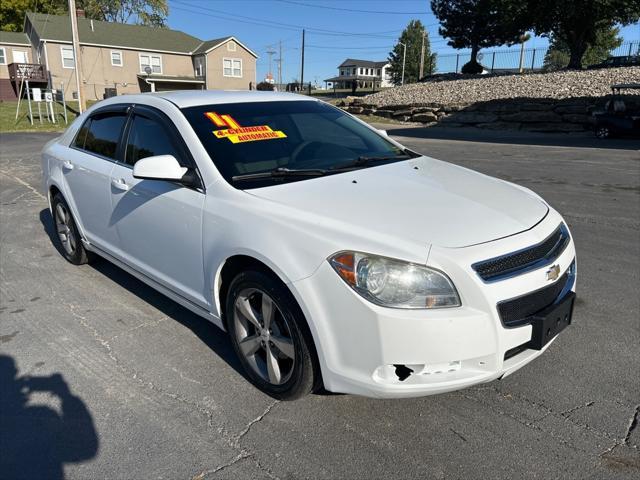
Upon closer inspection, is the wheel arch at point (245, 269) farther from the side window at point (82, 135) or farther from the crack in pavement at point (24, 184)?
the crack in pavement at point (24, 184)

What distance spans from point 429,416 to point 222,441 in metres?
1.08

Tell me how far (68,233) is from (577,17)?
3362cm

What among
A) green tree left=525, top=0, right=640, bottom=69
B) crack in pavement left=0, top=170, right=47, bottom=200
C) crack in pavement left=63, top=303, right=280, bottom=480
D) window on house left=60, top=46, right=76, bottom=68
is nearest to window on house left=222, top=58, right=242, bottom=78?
window on house left=60, top=46, right=76, bottom=68

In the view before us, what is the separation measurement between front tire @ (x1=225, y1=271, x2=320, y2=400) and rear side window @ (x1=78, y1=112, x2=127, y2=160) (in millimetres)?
1881

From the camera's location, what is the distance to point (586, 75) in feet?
85.1

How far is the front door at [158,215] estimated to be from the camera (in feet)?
10.2

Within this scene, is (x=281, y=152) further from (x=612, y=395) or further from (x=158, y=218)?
(x=612, y=395)

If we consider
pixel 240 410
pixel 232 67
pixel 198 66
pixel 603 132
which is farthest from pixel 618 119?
pixel 198 66

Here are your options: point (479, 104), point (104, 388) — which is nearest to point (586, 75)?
point (479, 104)

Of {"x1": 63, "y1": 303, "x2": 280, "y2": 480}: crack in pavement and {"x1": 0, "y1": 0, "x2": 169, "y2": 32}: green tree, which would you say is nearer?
{"x1": 63, "y1": 303, "x2": 280, "y2": 480}: crack in pavement

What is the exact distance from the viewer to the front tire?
256 cm

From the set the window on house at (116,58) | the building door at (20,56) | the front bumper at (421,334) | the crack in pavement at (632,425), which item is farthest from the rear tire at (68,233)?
the building door at (20,56)

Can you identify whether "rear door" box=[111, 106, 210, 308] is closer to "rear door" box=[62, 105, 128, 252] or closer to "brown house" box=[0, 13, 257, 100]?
"rear door" box=[62, 105, 128, 252]

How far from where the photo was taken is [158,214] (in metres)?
3.35
